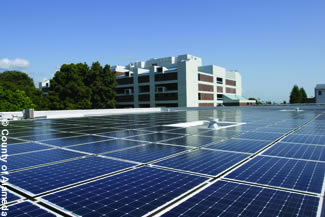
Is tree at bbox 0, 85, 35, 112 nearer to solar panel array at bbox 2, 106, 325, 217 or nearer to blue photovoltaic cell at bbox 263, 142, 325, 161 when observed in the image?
solar panel array at bbox 2, 106, 325, 217

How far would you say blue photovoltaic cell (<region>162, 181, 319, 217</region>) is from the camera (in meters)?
4.16

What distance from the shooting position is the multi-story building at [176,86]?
82.3m

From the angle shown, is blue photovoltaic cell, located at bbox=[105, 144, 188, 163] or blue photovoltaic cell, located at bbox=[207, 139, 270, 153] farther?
blue photovoltaic cell, located at bbox=[207, 139, 270, 153]

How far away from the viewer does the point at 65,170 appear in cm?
713

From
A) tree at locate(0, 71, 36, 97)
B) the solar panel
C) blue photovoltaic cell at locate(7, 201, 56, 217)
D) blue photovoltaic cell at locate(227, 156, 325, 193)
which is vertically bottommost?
blue photovoltaic cell at locate(7, 201, 56, 217)

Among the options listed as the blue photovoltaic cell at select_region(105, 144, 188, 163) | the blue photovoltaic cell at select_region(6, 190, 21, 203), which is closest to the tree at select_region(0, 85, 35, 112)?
the blue photovoltaic cell at select_region(105, 144, 188, 163)

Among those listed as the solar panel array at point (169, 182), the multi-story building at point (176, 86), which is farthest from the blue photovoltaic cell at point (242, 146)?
the multi-story building at point (176, 86)

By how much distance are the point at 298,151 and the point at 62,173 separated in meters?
8.71

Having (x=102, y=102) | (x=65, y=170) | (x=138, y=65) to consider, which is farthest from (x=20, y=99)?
(x=65, y=170)

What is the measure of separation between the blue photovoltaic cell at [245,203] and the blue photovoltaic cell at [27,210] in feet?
7.46

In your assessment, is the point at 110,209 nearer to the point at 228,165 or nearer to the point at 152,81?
the point at 228,165

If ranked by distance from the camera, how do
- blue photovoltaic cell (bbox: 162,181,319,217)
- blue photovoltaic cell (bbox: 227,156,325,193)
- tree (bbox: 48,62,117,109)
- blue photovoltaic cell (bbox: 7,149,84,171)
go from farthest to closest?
tree (bbox: 48,62,117,109) → blue photovoltaic cell (bbox: 7,149,84,171) → blue photovoltaic cell (bbox: 227,156,325,193) → blue photovoltaic cell (bbox: 162,181,319,217)

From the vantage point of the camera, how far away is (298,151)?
30.2 feet

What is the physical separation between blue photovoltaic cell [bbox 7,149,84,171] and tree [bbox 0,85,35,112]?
226ft
